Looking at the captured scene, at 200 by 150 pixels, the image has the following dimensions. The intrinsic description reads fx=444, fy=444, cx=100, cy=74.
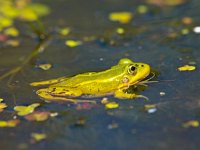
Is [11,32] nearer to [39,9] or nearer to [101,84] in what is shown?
[39,9]

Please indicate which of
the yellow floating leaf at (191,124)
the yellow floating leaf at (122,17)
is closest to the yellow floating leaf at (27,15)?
the yellow floating leaf at (122,17)

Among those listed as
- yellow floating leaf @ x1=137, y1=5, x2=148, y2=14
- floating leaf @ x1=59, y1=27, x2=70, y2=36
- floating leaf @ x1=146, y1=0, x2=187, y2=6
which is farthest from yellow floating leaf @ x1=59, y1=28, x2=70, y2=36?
floating leaf @ x1=146, y1=0, x2=187, y2=6

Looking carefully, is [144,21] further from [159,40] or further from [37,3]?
[37,3]

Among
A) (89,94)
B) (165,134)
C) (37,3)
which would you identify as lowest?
(165,134)

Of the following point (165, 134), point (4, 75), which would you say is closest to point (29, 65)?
point (4, 75)

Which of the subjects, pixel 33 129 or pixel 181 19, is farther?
pixel 181 19

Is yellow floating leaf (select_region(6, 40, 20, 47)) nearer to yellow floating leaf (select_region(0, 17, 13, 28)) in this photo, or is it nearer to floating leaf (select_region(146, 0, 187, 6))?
yellow floating leaf (select_region(0, 17, 13, 28))

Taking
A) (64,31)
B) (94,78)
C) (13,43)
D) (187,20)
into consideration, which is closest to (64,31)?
(64,31)

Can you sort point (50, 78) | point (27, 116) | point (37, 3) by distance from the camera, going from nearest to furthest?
point (27, 116) < point (50, 78) < point (37, 3)

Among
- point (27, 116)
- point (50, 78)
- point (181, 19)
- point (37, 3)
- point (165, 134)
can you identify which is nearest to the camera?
point (165, 134)
